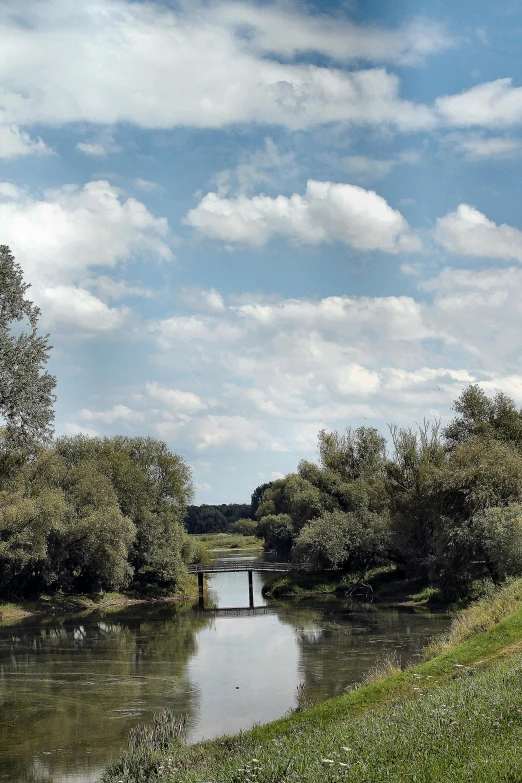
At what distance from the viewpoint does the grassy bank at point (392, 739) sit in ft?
34.2

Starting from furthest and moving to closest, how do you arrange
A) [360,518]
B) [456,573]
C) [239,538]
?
[239,538], [360,518], [456,573]

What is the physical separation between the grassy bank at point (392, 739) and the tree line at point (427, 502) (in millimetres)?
28871

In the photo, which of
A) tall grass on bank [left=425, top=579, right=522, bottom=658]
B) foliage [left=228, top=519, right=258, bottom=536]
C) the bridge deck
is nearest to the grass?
the bridge deck

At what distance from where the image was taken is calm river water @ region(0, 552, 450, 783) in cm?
2211

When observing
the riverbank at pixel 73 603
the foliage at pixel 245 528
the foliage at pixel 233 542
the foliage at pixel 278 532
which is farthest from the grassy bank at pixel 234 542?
the riverbank at pixel 73 603

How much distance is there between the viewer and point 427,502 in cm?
6081

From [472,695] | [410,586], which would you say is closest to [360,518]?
[410,586]

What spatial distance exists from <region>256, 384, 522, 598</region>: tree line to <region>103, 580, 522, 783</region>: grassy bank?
2887cm

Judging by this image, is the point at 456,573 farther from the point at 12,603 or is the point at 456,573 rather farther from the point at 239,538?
the point at 239,538

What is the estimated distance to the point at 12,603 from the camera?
56312 millimetres

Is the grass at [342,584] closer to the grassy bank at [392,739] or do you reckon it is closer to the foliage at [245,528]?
the grassy bank at [392,739]

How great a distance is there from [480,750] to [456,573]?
4238cm

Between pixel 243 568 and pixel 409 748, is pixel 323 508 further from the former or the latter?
pixel 409 748

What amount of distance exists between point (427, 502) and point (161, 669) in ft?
109
